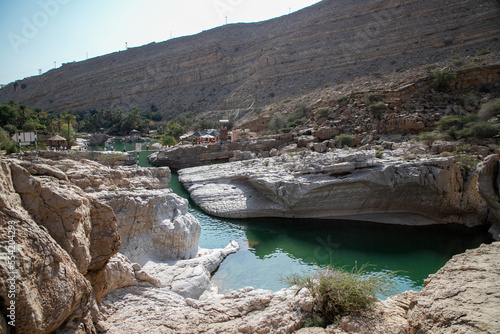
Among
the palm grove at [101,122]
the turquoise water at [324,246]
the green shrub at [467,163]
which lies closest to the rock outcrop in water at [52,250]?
the turquoise water at [324,246]

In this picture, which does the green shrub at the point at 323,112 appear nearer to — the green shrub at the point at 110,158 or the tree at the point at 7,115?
the green shrub at the point at 110,158

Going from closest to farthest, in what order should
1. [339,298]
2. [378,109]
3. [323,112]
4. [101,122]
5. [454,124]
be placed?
1. [339,298]
2. [454,124]
3. [378,109]
4. [323,112]
5. [101,122]

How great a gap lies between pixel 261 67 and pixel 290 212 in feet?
124

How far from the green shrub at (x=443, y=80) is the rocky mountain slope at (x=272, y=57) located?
1139 cm

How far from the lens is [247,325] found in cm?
382

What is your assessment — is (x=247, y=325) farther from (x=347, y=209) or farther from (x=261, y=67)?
(x=261, y=67)

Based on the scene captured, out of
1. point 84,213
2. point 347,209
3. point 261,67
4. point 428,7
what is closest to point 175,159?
point 347,209

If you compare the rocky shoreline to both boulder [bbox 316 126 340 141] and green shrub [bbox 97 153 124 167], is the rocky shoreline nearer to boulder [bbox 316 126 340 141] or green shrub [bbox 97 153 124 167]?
green shrub [bbox 97 153 124 167]

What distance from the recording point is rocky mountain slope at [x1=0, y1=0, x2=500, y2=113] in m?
34.8

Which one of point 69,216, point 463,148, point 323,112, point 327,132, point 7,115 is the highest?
point 7,115

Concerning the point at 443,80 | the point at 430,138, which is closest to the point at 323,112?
the point at 443,80

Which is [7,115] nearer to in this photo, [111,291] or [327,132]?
[327,132]

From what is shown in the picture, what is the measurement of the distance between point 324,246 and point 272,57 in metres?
40.5

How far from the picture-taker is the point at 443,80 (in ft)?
70.7
